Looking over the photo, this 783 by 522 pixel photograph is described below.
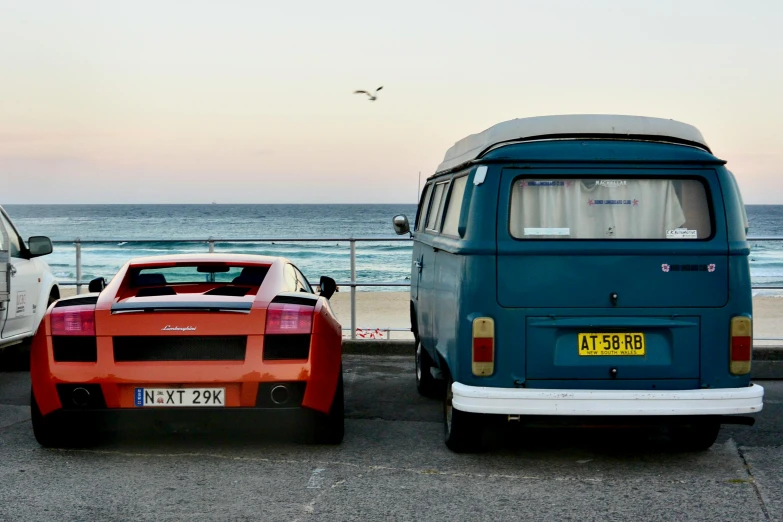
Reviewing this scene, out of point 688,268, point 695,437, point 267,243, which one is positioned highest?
point 688,268

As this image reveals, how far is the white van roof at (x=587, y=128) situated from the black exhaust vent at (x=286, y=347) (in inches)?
61.4

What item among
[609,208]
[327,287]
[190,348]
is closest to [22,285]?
[327,287]

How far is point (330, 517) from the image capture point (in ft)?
16.0

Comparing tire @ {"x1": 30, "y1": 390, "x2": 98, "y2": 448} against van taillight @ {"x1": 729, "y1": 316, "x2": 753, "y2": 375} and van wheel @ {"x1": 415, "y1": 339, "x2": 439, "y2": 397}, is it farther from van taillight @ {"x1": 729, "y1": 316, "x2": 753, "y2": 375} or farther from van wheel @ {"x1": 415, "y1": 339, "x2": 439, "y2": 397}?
van taillight @ {"x1": 729, "y1": 316, "x2": 753, "y2": 375}

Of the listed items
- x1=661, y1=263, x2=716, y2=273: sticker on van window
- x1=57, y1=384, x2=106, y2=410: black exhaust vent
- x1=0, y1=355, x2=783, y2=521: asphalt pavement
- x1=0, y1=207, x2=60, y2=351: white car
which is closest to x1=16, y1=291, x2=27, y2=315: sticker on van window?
x1=0, y1=207, x2=60, y2=351: white car

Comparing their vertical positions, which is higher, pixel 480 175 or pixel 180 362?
pixel 480 175

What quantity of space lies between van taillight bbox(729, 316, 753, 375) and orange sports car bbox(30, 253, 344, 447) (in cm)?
242

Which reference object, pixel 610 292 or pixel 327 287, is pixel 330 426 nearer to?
pixel 327 287

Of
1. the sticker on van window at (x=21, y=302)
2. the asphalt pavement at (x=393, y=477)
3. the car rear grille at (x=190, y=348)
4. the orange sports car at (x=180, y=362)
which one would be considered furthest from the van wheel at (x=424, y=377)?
the sticker on van window at (x=21, y=302)

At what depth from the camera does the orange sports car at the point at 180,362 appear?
5902mm

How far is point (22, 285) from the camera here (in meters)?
9.84

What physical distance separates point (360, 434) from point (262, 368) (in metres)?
1.34

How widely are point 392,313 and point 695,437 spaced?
20306 millimetres

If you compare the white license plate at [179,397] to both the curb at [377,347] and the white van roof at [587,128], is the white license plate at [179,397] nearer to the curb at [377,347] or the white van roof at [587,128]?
the white van roof at [587,128]
